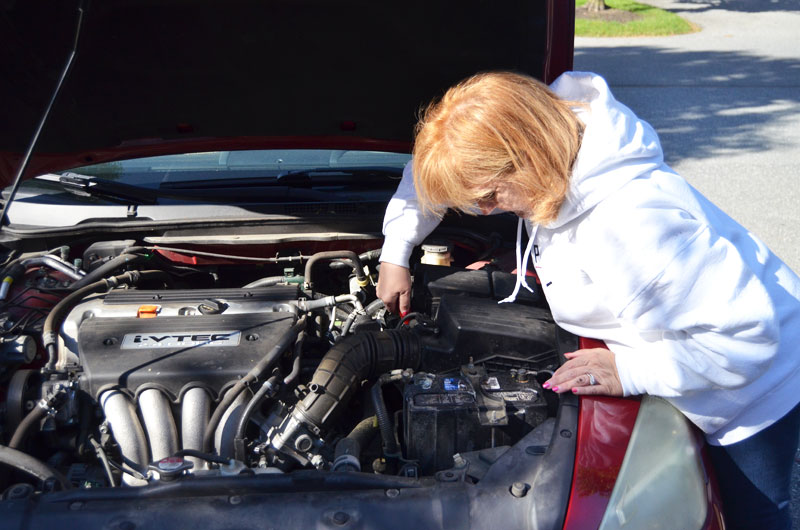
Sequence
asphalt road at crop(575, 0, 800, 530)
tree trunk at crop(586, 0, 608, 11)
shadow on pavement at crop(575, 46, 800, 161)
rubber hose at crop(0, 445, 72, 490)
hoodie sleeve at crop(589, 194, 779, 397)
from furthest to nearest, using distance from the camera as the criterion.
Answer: tree trunk at crop(586, 0, 608, 11), shadow on pavement at crop(575, 46, 800, 161), asphalt road at crop(575, 0, 800, 530), rubber hose at crop(0, 445, 72, 490), hoodie sleeve at crop(589, 194, 779, 397)

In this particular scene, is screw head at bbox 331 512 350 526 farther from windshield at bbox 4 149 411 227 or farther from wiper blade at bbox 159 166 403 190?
wiper blade at bbox 159 166 403 190

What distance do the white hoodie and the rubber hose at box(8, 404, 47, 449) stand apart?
1.33 metres

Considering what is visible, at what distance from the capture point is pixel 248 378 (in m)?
1.83

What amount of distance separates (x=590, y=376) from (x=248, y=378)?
34.4 inches

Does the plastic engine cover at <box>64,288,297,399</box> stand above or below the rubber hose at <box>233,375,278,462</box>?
above

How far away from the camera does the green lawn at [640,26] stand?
40.6 feet

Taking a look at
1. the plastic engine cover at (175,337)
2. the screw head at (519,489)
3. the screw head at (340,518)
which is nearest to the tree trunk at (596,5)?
the plastic engine cover at (175,337)

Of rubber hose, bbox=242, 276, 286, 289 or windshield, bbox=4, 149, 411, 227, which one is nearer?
rubber hose, bbox=242, 276, 286, 289

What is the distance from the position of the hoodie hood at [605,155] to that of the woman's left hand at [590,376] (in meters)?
0.36

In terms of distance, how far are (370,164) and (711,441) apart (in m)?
1.70

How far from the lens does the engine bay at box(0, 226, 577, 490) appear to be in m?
1.72

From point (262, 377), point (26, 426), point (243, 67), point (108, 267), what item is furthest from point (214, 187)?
point (26, 426)

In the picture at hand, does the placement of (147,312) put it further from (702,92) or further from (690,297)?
(702,92)

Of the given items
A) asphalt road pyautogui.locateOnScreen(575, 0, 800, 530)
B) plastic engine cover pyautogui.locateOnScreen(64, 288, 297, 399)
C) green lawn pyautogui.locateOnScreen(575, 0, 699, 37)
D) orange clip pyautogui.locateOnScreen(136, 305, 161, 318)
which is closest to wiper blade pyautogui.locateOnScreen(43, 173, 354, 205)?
plastic engine cover pyautogui.locateOnScreen(64, 288, 297, 399)
